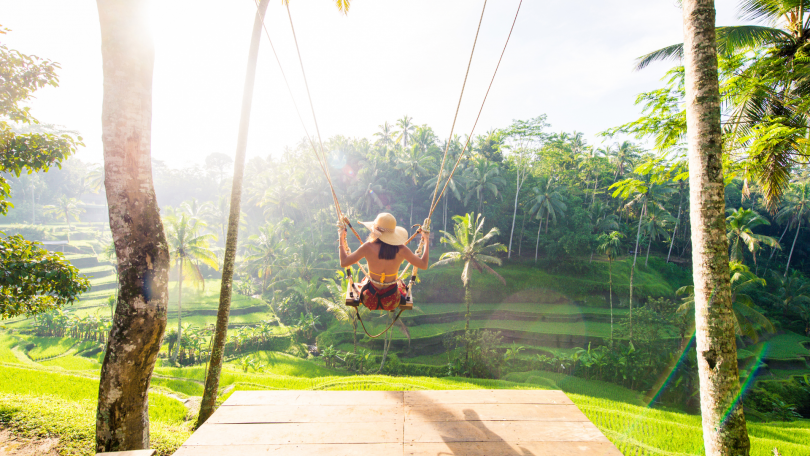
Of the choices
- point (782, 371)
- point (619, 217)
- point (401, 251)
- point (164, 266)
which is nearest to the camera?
point (164, 266)

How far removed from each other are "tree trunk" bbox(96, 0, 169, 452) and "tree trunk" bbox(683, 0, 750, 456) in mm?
4842

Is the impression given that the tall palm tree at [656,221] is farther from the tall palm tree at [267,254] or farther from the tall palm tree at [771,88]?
the tall palm tree at [267,254]

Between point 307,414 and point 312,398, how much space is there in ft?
0.92

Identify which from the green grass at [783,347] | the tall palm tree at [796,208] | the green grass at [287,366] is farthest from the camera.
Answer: the tall palm tree at [796,208]

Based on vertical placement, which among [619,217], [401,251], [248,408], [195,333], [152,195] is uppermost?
[619,217]

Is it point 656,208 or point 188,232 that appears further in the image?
point 656,208

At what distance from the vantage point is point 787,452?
6.59m

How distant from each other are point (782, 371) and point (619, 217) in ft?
55.7

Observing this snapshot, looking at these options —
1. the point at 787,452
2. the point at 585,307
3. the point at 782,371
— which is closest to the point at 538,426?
the point at 787,452

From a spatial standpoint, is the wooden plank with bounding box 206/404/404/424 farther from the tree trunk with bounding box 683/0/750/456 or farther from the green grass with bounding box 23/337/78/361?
the green grass with bounding box 23/337/78/361

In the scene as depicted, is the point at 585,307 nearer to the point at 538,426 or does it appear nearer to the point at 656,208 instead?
the point at 656,208

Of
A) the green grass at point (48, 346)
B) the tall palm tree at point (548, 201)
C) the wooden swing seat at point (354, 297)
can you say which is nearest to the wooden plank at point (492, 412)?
the wooden swing seat at point (354, 297)

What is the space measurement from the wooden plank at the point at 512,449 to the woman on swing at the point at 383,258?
1678 millimetres

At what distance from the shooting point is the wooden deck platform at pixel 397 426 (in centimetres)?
246
